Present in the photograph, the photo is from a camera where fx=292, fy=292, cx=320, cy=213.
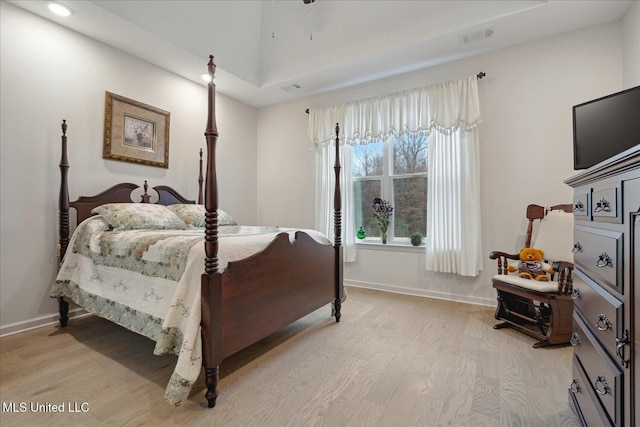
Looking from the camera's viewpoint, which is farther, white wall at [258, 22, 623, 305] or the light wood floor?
white wall at [258, 22, 623, 305]

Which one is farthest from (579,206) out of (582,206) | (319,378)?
(319,378)

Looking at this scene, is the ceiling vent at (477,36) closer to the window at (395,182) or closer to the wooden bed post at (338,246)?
the window at (395,182)

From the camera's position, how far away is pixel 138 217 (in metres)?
2.65

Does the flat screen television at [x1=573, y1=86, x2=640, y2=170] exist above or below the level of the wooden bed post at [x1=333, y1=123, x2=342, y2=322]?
above

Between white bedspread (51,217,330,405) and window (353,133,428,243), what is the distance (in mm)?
1516

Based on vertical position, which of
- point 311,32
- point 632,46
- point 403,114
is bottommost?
point 403,114

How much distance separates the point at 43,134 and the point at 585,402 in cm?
414

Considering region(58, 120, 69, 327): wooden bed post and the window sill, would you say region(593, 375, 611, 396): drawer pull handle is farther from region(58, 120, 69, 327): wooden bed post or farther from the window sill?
region(58, 120, 69, 327): wooden bed post

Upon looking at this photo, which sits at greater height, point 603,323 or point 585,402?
point 603,323

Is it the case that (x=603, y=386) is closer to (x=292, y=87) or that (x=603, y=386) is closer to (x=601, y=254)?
(x=601, y=254)

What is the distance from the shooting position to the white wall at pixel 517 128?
273 centimetres

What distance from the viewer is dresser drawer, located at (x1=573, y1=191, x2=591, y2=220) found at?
1199mm

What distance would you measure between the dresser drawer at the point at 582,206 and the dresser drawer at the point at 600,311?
26cm

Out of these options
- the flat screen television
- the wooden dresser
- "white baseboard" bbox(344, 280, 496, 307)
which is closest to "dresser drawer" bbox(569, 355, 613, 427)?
the wooden dresser
